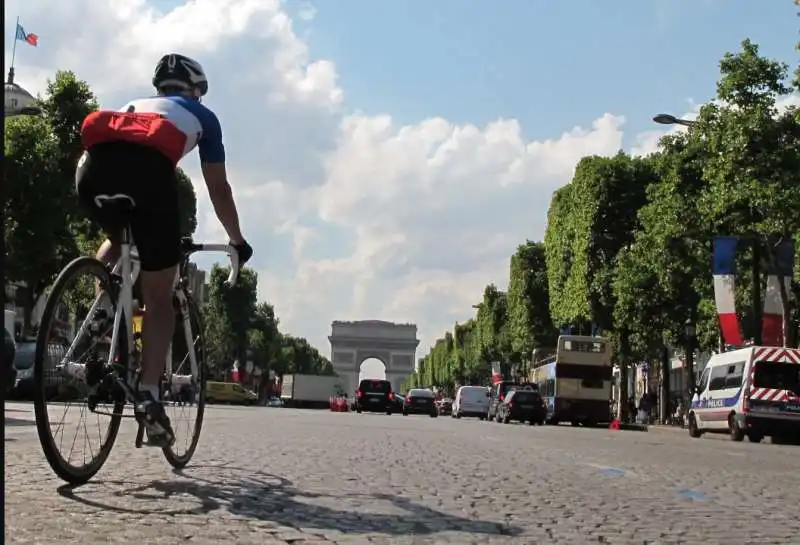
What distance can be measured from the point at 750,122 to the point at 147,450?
82.8 feet

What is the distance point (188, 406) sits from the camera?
7.08m

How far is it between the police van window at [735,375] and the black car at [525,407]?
1616 centimetres

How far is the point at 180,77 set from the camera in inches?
240

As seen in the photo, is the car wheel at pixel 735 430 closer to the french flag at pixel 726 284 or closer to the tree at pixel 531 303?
the french flag at pixel 726 284

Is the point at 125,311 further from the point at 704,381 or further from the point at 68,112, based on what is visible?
the point at 68,112

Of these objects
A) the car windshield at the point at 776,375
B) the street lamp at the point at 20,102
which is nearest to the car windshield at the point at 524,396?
the car windshield at the point at 776,375

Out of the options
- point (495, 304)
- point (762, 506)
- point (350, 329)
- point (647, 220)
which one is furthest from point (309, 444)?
point (350, 329)

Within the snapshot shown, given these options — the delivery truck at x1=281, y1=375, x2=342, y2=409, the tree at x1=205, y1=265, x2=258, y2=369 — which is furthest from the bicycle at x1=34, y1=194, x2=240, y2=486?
the tree at x1=205, y1=265, x2=258, y2=369

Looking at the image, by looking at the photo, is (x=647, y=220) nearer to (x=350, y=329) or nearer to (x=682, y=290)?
(x=682, y=290)

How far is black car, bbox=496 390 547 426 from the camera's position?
46438 mm

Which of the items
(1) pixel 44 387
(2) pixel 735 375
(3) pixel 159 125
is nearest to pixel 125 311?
(1) pixel 44 387

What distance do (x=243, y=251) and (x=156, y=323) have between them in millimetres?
629

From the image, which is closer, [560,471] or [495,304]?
[560,471]

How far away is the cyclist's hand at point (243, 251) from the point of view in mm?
6293
